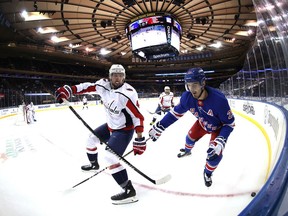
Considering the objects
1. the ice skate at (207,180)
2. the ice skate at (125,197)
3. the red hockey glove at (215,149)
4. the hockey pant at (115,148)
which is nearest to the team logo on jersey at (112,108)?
the hockey pant at (115,148)

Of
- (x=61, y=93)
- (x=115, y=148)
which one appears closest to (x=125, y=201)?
(x=115, y=148)

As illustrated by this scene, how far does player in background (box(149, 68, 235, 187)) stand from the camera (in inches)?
94.3

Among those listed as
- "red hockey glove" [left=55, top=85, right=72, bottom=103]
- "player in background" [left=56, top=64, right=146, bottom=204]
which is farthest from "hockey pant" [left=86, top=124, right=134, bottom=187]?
"red hockey glove" [left=55, top=85, right=72, bottom=103]

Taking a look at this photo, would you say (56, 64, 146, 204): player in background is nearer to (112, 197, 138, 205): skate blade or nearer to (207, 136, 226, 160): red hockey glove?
(112, 197, 138, 205): skate blade

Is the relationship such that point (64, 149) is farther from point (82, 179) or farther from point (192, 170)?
point (192, 170)

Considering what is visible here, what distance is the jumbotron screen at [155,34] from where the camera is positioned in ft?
41.4

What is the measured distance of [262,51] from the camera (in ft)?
17.6

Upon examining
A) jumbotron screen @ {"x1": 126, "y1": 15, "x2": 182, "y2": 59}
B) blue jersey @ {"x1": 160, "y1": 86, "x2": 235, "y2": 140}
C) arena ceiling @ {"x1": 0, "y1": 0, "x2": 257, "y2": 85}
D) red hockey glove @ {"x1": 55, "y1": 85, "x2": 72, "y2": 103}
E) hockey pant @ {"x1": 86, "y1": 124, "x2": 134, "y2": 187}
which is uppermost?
arena ceiling @ {"x1": 0, "y1": 0, "x2": 257, "y2": 85}

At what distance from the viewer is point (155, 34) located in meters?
12.8

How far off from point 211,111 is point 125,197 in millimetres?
1402

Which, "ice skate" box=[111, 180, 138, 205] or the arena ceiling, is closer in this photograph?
"ice skate" box=[111, 180, 138, 205]

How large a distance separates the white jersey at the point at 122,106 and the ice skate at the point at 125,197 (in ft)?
2.32

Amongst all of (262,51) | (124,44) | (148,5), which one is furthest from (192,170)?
(124,44)

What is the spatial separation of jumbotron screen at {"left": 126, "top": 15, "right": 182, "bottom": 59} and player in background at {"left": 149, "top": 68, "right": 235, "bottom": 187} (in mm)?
10736
